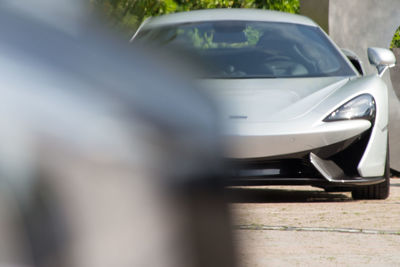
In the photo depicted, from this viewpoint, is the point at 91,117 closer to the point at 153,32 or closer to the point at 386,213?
the point at 386,213

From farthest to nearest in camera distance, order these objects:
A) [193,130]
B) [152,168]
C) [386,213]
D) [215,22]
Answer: [215,22], [386,213], [193,130], [152,168]

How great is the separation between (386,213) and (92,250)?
4484 millimetres

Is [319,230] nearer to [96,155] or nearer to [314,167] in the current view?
[314,167]

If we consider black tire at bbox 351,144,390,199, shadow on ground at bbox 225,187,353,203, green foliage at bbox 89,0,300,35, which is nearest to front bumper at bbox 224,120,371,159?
shadow on ground at bbox 225,187,353,203

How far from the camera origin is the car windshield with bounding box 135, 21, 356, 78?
638 cm

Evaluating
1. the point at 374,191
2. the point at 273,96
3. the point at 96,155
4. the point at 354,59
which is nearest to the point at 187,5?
the point at 354,59

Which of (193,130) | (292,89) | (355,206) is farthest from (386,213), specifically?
(193,130)

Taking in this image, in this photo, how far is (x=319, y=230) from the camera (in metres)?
4.86

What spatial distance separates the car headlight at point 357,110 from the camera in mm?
5746

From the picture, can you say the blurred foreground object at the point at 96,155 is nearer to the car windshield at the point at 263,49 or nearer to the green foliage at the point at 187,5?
the car windshield at the point at 263,49

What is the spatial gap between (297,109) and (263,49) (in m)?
1.00

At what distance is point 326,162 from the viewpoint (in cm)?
577

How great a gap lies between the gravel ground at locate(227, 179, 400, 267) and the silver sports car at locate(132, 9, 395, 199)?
200 mm

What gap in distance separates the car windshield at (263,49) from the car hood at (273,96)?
0.67 ft
